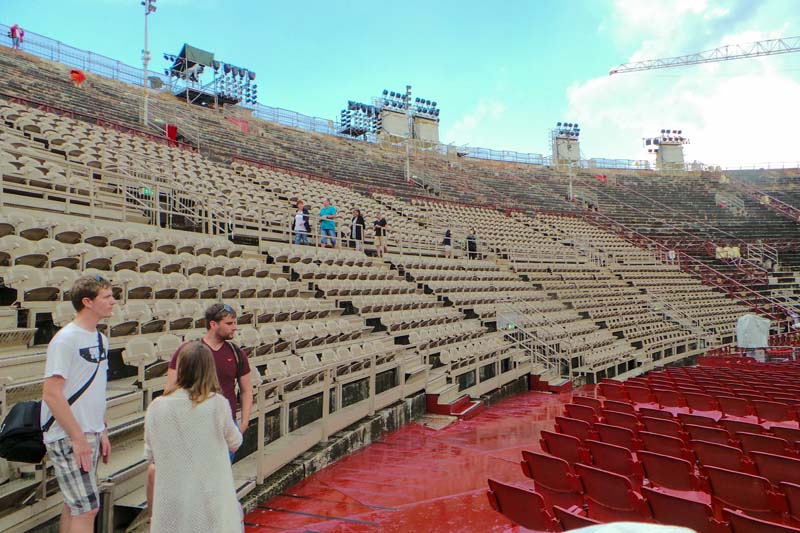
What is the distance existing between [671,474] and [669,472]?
0.06 ft

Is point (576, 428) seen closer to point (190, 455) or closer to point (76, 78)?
point (190, 455)

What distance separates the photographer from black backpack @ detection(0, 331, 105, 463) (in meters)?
2.69

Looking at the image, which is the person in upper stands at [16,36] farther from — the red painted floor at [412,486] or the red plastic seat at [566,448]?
the red plastic seat at [566,448]

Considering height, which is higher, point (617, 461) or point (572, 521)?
point (572, 521)

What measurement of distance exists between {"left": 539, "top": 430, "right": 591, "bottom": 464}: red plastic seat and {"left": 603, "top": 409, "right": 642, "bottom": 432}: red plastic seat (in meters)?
1.11

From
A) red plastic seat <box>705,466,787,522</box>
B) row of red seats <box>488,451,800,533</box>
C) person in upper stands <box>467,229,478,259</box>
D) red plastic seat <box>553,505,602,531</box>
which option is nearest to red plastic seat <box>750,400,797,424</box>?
row of red seats <box>488,451,800,533</box>

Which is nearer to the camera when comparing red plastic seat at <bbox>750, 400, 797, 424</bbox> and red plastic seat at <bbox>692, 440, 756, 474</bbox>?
red plastic seat at <bbox>692, 440, 756, 474</bbox>

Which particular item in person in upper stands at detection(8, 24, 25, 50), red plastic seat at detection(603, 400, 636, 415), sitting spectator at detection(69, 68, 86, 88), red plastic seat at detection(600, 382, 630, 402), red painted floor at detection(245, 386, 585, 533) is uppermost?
person in upper stands at detection(8, 24, 25, 50)

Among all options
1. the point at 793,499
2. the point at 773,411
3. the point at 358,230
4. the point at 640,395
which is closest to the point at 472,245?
the point at 358,230

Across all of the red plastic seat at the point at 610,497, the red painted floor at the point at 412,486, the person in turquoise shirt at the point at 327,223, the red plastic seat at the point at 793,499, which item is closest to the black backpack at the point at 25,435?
the red painted floor at the point at 412,486

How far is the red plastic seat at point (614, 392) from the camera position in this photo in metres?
8.12

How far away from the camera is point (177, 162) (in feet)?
48.9

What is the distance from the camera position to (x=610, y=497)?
12.0 feet

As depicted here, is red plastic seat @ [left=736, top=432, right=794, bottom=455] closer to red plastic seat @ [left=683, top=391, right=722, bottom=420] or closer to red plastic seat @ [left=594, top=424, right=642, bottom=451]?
red plastic seat @ [left=594, top=424, right=642, bottom=451]
